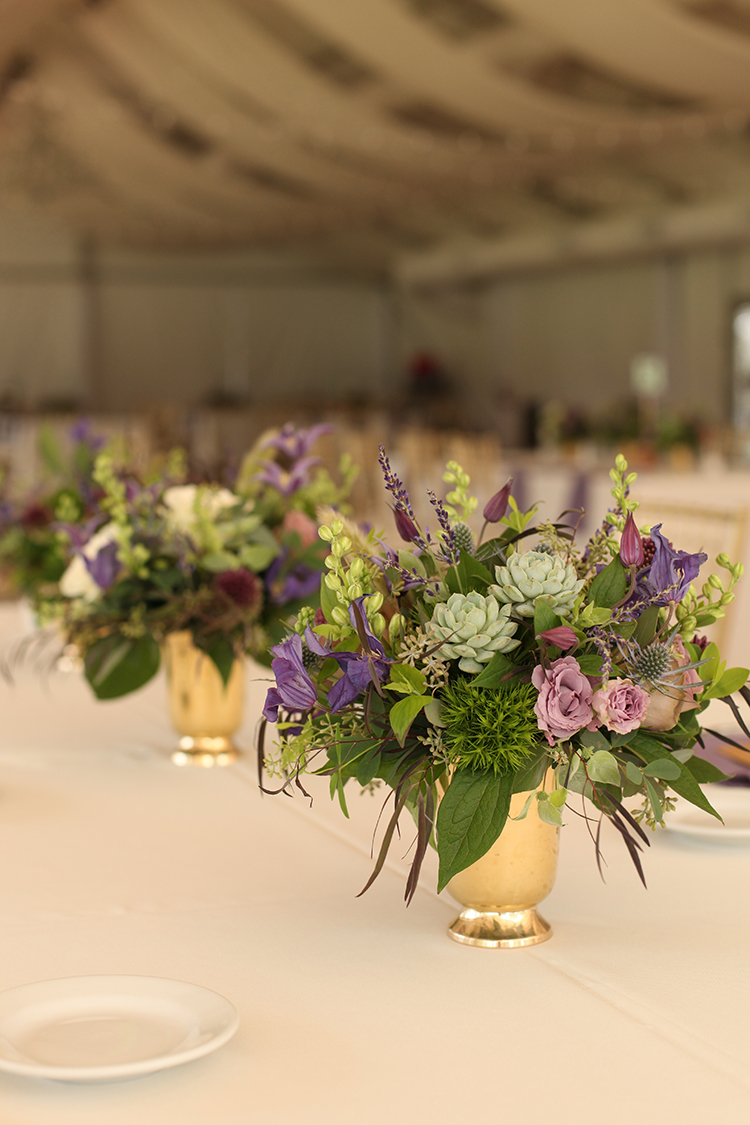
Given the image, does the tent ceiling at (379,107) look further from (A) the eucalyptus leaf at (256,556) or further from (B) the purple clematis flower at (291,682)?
(B) the purple clematis flower at (291,682)

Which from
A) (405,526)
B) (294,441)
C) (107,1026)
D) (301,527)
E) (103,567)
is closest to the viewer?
(107,1026)

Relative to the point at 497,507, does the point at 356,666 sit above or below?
below

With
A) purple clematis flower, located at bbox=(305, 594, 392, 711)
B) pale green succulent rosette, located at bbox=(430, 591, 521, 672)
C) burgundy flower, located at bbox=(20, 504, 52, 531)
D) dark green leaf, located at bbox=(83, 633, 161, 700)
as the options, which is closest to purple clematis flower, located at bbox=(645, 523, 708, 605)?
pale green succulent rosette, located at bbox=(430, 591, 521, 672)

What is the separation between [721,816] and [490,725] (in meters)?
0.61

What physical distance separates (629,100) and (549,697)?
964cm

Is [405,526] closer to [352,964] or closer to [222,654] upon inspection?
[352,964]

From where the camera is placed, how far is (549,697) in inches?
→ 40.0

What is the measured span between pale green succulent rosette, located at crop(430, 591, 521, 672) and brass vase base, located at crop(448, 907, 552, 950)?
0.27 meters

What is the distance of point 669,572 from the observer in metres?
1.06

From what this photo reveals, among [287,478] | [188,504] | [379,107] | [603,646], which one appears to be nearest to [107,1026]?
[603,646]

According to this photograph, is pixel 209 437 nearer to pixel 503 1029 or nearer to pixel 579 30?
pixel 579 30

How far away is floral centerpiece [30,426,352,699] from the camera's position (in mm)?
1723

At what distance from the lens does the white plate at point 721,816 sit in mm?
1459

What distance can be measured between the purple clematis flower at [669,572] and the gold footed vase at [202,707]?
2.85 ft
